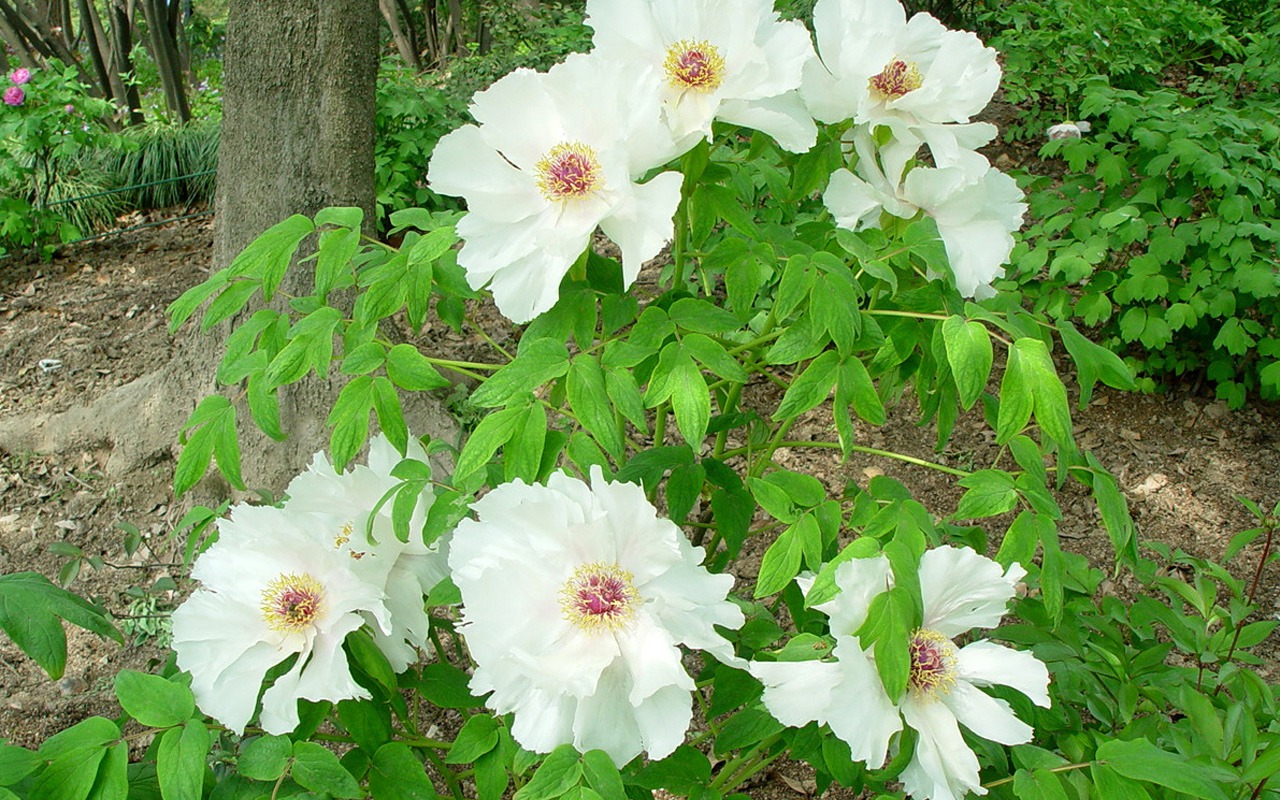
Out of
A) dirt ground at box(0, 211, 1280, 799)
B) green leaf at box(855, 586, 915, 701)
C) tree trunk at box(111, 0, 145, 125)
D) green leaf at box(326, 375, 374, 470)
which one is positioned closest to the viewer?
green leaf at box(855, 586, 915, 701)

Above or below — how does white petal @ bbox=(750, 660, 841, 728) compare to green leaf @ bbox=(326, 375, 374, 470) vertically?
below

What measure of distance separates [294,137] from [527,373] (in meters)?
2.00

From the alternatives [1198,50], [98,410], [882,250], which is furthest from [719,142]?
[1198,50]

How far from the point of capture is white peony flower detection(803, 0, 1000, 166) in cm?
120

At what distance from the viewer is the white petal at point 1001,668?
3.84 feet

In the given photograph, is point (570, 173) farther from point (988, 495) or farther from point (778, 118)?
point (988, 495)

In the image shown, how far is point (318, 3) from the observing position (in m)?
2.73

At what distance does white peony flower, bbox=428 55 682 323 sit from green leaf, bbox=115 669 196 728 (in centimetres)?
62

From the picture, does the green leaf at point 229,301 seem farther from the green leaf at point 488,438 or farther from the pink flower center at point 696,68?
the pink flower center at point 696,68

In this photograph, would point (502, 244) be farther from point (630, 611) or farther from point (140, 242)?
point (140, 242)

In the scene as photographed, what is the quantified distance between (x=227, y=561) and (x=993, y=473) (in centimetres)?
100

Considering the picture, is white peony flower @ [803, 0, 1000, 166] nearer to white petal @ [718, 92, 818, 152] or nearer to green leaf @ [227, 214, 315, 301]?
white petal @ [718, 92, 818, 152]

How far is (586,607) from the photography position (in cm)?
110

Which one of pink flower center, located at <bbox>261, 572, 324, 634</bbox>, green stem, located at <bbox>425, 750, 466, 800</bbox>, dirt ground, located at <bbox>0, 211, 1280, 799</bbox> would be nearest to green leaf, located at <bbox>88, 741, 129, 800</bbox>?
pink flower center, located at <bbox>261, 572, 324, 634</bbox>
